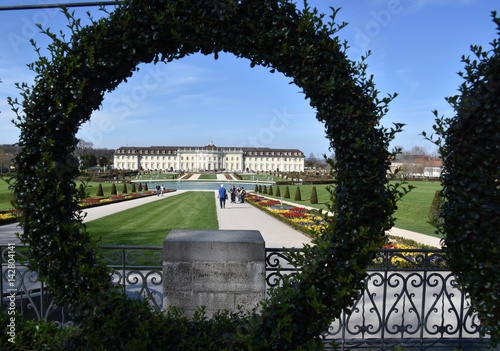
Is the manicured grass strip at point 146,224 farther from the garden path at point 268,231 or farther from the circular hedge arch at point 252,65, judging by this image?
the circular hedge arch at point 252,65

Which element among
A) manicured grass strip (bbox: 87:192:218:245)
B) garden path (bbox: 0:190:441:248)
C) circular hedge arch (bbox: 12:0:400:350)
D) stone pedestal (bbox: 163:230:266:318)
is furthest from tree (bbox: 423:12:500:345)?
manicured grass strip (bbox: 87:192:218:245)

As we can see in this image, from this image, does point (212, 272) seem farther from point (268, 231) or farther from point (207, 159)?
point (207, 159)

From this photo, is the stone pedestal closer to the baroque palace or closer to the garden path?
the garden path

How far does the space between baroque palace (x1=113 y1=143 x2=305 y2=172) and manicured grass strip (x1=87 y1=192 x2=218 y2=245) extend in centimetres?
10758

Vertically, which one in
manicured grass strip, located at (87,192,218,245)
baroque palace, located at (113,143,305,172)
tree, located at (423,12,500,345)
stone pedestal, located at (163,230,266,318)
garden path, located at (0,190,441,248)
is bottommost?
garden path, located at (0,190,441,248)

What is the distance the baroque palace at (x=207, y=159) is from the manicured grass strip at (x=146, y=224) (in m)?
108

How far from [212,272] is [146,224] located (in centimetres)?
1160

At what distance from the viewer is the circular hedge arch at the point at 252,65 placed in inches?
121

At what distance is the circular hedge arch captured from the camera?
3.09 metres

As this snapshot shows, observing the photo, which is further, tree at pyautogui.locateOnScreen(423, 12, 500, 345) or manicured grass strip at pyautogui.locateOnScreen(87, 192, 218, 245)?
manicured grass strip at pyautogui.locateOnScreen(87, 192, 218, 245)

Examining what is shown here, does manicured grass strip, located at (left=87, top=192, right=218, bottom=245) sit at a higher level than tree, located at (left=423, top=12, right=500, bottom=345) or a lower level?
lower

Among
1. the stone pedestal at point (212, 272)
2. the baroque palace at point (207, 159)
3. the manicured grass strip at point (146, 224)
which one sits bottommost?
the manicured grass strip at point (146, 224)

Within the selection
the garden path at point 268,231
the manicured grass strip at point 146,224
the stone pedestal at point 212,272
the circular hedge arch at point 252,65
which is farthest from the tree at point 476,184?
the manicured grass strip at point 146,224

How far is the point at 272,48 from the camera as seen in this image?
316 cm
